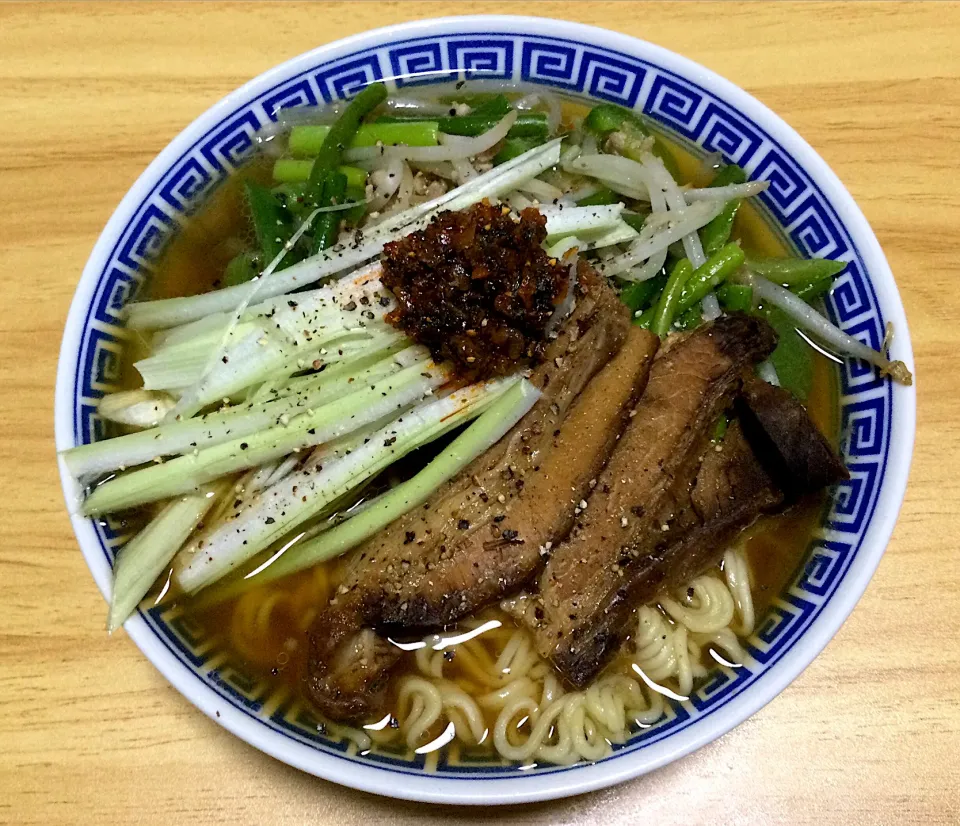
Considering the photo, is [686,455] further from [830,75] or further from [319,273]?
[830,75]

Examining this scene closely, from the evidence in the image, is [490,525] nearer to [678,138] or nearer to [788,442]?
[788,442]

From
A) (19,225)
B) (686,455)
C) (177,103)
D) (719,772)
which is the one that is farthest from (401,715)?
(177,103)

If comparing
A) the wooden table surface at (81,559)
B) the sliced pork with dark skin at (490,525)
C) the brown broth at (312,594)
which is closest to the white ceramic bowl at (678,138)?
the brown broth at (312,594)

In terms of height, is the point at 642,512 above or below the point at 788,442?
below

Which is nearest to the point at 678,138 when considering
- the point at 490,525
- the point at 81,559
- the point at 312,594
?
the point at 490,525

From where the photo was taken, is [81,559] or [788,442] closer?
[788,442]

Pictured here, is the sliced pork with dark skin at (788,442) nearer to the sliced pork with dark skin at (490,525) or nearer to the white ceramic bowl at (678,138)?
the white ceramic bowl at (678,138)
